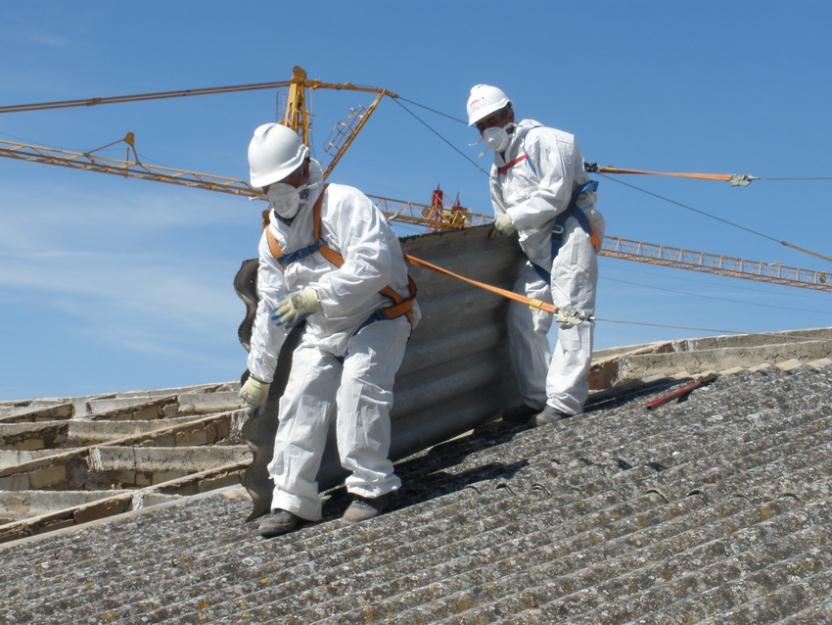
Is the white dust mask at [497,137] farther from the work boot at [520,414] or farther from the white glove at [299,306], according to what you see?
the white glove at [299,306]

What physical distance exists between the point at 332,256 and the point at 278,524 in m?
1.36

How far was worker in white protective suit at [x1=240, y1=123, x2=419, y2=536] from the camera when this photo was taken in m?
6.14

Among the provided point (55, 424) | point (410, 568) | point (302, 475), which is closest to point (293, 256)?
point (302, 475)

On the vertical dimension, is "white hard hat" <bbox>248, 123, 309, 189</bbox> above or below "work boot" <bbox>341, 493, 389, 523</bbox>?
above

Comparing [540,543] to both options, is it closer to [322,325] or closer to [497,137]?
[322,325]

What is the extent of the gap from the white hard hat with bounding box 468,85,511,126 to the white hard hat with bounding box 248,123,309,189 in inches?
63.0

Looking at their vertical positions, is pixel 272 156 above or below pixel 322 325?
above

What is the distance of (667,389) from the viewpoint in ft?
25.9

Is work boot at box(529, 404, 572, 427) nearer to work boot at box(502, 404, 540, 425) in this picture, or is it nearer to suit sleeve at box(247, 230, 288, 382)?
work boot at box(502, 404, 540, 425)

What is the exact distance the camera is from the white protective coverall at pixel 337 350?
614 cm

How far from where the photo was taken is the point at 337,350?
20.7ft

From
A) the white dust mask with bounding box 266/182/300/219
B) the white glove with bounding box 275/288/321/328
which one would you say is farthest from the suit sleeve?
Answer: the white dust mask with bounding box 266/182/300/219

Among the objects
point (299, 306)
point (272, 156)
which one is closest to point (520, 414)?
point (299, 306)

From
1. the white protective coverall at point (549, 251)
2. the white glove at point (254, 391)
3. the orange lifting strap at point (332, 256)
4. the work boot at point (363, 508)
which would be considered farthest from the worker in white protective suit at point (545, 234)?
the white glove at point (254, 391)
